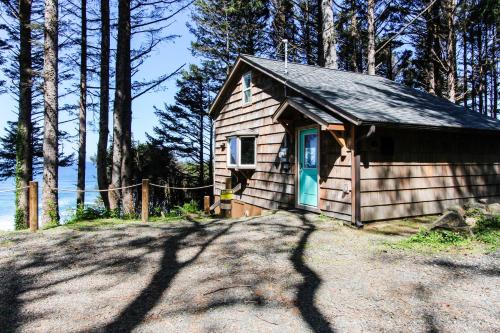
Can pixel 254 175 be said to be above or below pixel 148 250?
above

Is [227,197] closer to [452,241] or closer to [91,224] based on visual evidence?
[91,224]

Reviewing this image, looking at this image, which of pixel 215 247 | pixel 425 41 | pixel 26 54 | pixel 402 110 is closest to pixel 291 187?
pixel 402 110

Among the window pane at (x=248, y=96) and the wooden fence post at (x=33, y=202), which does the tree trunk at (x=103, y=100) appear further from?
the wooden fence post at (x=33, y=202)

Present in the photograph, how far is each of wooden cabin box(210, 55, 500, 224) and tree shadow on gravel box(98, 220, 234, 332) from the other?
2939 millimetres

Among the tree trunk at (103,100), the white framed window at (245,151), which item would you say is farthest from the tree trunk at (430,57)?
the tree trunk at (103,100)

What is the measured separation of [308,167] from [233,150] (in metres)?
3.40

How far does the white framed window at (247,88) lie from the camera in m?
11.5

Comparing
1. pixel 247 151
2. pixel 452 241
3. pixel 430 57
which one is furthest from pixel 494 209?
pixel 430 57

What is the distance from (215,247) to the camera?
5.66 m

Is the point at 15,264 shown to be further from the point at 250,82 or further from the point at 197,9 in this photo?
the point at 197,9

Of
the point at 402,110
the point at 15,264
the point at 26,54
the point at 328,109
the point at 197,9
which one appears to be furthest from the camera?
the point at 197,9

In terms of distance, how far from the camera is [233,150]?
1116 cm

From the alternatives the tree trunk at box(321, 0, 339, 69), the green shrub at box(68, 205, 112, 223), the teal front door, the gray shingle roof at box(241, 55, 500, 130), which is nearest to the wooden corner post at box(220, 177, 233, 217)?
the teal front door

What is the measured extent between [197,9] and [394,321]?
75.1 ft
